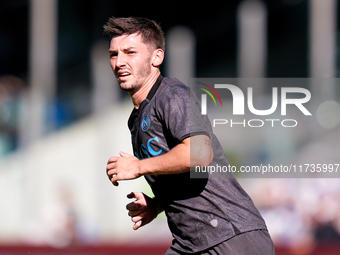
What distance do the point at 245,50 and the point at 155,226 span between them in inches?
165

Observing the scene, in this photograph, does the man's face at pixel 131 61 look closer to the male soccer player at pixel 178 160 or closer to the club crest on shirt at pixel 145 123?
the male soccer player at pixel 178 160

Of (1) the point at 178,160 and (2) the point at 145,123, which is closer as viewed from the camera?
(1) the point at 178,160

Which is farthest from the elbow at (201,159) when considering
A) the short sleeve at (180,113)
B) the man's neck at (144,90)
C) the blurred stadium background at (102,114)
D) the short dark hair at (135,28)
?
the blurred stadium background at (102,114)

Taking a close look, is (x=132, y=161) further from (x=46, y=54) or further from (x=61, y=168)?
(x=46, y=54)

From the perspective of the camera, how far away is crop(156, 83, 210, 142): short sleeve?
2051mm

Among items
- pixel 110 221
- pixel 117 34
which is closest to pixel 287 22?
pixel 110 221

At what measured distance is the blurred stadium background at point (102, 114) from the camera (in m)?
6.99

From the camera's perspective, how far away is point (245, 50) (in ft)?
28.8

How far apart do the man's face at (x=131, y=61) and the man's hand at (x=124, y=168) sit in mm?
509

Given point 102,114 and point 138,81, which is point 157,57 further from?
point 102,114

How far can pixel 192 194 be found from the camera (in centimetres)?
226

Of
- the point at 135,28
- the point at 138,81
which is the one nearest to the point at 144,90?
the point at 138,81

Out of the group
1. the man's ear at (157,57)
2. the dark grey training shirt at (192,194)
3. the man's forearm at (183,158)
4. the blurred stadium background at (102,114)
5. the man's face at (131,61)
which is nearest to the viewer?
the man's forearm at (183,158)

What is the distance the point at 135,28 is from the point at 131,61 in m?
0.21
